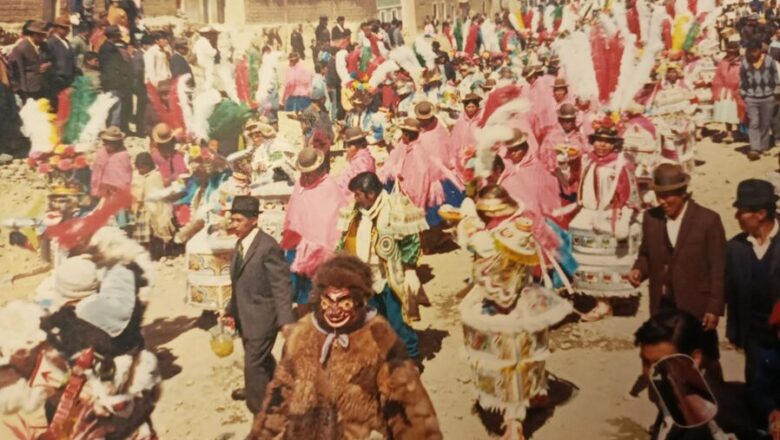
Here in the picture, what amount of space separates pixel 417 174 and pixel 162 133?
4.98 feet

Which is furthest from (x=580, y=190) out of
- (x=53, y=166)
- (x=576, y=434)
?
(x=53, y=166)

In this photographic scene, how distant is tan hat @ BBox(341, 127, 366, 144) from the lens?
13.4ft

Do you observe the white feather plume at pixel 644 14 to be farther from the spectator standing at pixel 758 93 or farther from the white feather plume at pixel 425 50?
the white feather plume at pixel 425 50

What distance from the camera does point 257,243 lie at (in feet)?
12.5

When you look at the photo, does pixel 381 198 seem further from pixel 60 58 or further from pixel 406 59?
pixel 60 58

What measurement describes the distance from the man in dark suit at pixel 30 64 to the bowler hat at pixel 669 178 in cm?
348

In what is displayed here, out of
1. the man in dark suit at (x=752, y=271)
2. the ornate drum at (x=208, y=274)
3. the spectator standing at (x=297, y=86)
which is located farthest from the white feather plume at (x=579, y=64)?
the ornate drum at (x=208, y=274)

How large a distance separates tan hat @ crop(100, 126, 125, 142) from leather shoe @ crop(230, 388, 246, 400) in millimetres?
1603

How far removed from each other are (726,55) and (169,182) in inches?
129

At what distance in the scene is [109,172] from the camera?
160 inches

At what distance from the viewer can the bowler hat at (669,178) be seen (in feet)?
11.8

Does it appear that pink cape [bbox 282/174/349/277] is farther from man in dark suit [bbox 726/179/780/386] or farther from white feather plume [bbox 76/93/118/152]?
man in dark suit [bbox 726/179/780/386]

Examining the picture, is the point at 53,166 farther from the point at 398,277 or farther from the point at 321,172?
the point at 398,277

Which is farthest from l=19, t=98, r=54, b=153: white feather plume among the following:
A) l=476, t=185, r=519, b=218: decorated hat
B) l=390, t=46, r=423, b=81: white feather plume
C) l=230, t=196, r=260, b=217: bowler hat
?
l=476, t=185, r=519, b=218: decorated hat
